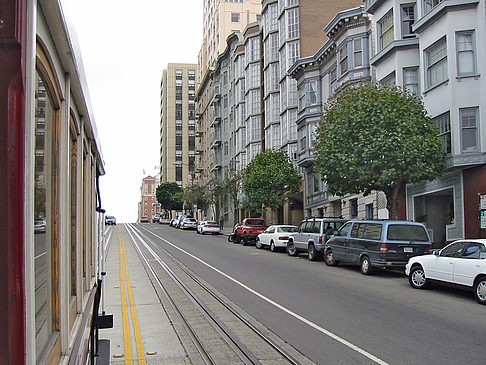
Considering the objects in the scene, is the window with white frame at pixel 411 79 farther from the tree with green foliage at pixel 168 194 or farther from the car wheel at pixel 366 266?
the tree with green foliage at pixel 168 194

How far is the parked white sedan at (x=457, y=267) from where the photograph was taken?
40.9ft

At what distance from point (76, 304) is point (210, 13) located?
94.8 m

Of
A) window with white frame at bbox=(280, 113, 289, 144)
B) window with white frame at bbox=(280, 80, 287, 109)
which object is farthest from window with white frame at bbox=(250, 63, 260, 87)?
window with white frame at bbox=(280, 113, 289, 144)

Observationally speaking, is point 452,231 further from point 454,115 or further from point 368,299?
point 368,299

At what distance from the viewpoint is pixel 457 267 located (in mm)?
13250

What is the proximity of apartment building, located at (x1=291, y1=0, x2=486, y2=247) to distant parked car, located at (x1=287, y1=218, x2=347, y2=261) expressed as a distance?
4.95m

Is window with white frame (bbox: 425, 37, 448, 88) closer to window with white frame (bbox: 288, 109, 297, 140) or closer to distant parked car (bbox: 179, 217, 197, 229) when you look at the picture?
window with white frame (bbox: 288, 109, 297, 140)

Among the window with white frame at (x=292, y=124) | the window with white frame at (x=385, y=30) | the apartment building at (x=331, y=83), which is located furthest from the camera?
the window with white frame at (x=292, y=124)

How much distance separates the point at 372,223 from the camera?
18.5 meters

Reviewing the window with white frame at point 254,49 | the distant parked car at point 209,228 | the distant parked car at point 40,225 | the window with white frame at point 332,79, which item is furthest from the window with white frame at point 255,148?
the distant parked car at point 40,225

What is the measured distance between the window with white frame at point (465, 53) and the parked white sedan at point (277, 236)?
1110 centimetres

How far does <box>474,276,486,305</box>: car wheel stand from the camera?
12.2m

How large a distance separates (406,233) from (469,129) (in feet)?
21.9

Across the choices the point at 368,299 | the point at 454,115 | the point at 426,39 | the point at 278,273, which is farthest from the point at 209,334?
the point at 426,39
